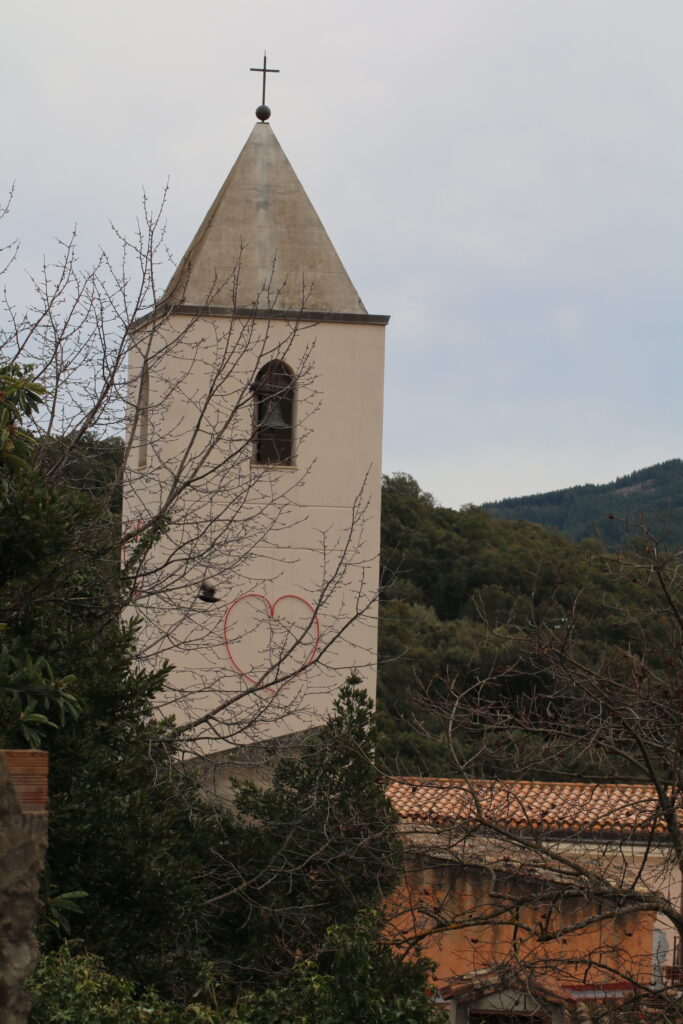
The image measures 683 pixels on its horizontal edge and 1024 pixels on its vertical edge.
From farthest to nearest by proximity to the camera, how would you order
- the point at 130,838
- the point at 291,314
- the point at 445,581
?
the point at 445,581, the point at 291,314, the point at 130,838

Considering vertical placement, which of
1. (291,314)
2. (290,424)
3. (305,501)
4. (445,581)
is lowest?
(305,501)

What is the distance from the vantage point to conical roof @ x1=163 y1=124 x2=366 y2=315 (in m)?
15.0

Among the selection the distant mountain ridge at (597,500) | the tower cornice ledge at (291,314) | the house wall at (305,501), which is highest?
the distant mountain ridge at (597,500)

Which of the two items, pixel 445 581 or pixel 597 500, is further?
pixel 597 500

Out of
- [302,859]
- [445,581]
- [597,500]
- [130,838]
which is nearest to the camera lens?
[130,838]

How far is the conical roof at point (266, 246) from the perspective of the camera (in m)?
15.0

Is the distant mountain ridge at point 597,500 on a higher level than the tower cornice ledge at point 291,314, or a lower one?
higher

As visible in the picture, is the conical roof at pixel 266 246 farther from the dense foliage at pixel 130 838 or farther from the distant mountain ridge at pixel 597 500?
the distant mountain ridge at pixel 597 500

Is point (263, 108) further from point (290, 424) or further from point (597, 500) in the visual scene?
point (597, 500)

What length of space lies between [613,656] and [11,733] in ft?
15.6

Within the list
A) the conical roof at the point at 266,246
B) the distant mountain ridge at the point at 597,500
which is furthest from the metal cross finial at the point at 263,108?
the distant mountain ridge at the point at 597,500

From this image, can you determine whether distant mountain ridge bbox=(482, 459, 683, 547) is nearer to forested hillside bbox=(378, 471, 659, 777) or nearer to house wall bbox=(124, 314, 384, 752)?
forested hillside bbox=(378, 471, 659, 777)

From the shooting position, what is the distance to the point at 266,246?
15.4 metres

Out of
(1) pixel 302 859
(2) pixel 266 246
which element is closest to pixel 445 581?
(2) pixel 266 246
